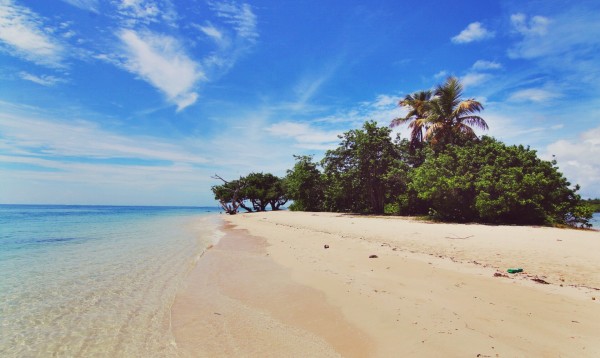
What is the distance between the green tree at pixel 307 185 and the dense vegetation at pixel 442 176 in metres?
0.13

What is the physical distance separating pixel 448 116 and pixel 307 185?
19.4m

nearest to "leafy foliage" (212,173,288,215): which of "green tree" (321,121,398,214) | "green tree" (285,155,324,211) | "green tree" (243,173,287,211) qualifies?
"green tree" (243,173,287,211)

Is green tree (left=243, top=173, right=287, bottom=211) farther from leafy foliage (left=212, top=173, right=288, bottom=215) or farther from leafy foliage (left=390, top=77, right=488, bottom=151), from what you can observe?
leafy foliage (left=390, top=77, right=488, bottom=151)

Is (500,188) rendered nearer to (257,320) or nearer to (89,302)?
(257,320)

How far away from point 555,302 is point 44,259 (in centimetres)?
1403

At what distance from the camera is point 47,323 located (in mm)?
5043

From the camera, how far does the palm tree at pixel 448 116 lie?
23.0 m

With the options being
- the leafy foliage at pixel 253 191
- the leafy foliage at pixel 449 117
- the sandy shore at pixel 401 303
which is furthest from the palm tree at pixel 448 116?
the leafy foliage at pixel 253 191

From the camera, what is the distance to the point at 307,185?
127 feet

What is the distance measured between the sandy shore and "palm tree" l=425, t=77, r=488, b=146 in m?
14.8

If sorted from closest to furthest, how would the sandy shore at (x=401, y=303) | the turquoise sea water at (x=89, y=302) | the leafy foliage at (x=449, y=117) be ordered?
the sandy shore at (x=401, y=303) < the turquoise sea water at (x=89, y=302) < the leafy foliage at (x=449, y=117)

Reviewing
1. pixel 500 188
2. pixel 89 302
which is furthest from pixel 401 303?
pixel 500 188

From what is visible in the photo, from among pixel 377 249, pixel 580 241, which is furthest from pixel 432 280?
pixel 580 241

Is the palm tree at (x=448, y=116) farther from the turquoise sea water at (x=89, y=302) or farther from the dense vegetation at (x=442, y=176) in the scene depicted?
the turquoise sea water at (x=89, y=302)
